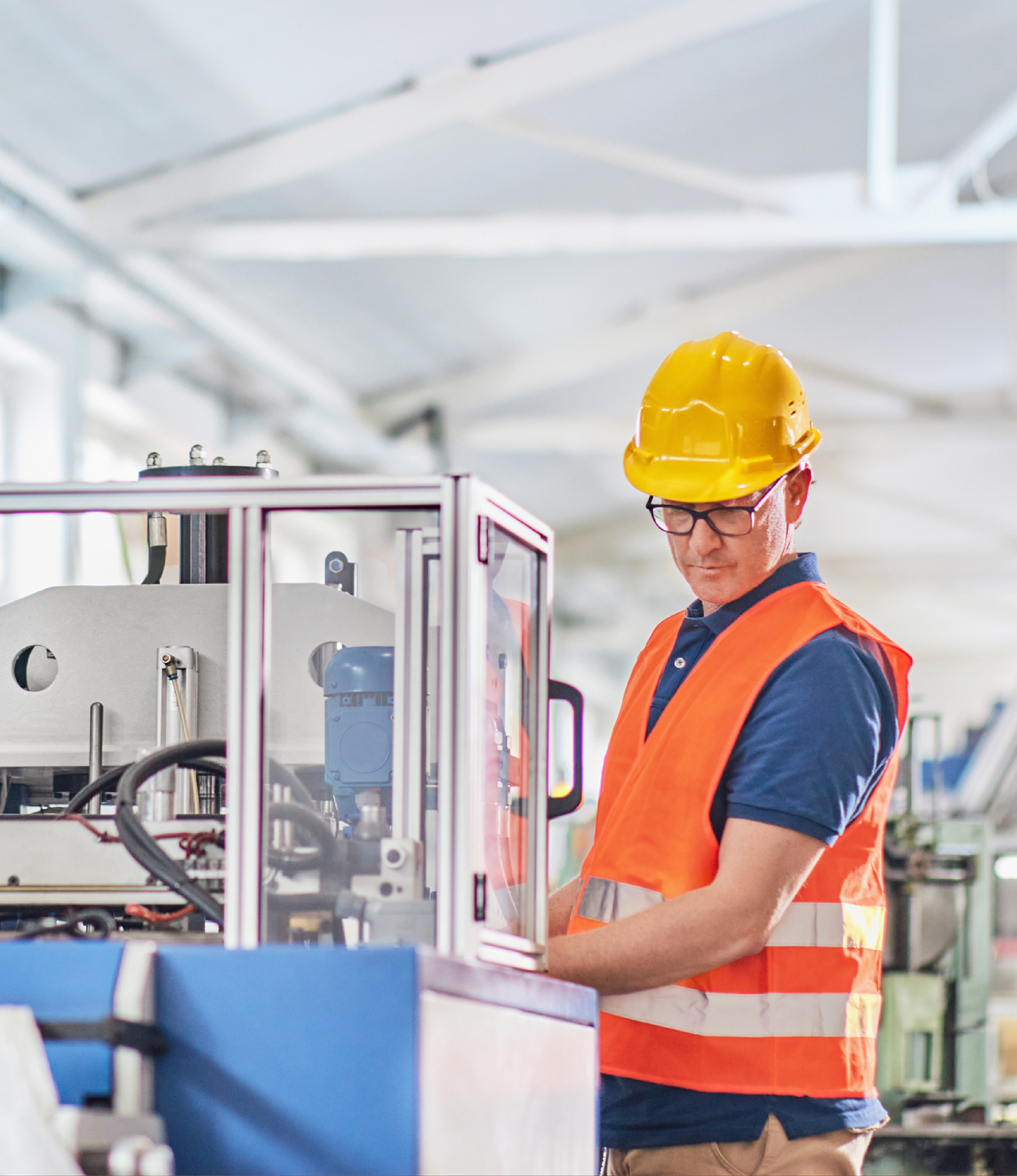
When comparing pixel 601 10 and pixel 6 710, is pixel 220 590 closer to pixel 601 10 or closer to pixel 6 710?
pixel 6 710

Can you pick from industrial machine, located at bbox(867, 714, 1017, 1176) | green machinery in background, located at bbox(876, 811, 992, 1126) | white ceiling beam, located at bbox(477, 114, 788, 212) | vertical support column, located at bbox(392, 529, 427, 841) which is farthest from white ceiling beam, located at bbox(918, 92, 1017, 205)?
vertical support column, located at bbox(392, 529, 427, 841)

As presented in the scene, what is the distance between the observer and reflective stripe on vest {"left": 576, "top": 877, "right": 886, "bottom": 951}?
1.81 metres

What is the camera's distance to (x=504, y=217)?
233 inches

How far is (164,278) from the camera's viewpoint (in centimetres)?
663

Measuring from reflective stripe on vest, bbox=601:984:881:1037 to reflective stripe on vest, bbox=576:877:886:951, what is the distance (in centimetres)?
6

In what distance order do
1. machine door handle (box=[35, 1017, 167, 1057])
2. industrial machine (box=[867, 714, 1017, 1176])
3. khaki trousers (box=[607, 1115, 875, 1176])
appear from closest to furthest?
machine door handle (box=[35, 1017, 167, 1057]) → khaki trousers (box=[607, 1115, 875, 1176]) → industrial machine (box=[867, 714, 1017, 1176])

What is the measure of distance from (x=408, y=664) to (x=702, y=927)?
46cm

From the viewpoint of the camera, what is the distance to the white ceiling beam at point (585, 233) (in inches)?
228

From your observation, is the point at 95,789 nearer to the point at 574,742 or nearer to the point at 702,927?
the point at 574,742

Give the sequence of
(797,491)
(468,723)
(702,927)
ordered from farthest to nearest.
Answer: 1. (797,491)
2. (702,927)
3. (468,723)

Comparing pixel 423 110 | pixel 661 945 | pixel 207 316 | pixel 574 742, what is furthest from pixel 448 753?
pixel 207 316

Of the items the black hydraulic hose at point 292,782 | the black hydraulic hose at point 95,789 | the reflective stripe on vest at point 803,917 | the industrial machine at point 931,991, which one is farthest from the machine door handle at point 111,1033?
the industrial machine at point 931,991

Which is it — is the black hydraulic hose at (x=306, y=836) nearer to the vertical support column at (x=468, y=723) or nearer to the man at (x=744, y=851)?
the vertical support column at (x=468, y=723)

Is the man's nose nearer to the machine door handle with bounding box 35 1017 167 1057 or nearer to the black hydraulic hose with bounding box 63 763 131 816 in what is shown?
the black hydraulic hose with bounding box 63 763 131 816
